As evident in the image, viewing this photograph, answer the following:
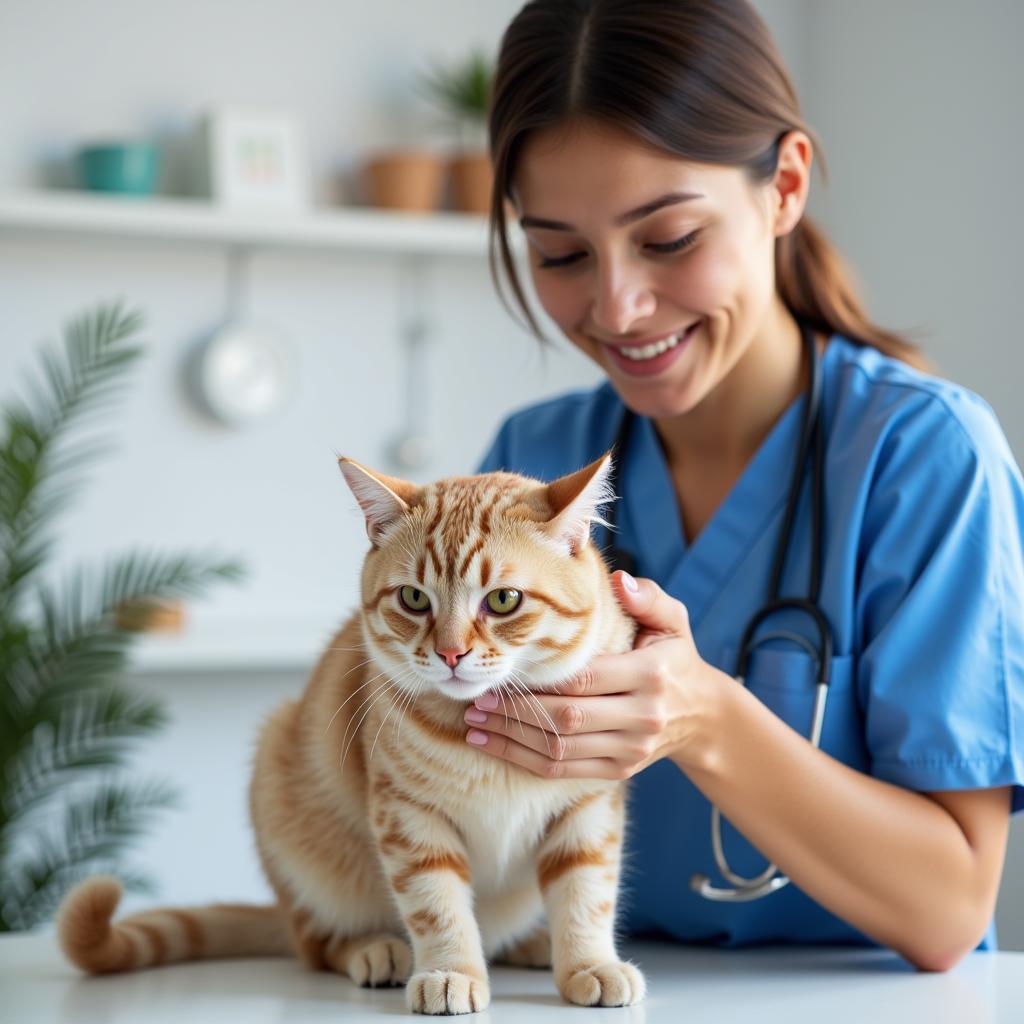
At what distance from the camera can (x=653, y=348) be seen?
136 cm

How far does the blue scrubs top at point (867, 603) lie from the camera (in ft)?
3.96

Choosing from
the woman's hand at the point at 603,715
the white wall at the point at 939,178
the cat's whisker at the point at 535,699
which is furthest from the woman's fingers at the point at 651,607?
the white wall at the point at 939,178

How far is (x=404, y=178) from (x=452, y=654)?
2.49 meters

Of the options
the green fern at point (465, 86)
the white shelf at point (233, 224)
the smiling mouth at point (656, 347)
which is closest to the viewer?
the smiling mouth at point (656, 347)

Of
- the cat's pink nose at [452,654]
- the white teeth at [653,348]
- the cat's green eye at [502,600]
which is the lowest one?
the cat's pink nose at [452,654]

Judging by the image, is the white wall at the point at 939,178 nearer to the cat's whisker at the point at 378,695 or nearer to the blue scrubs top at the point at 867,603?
the blue scrubs top at the point at 867,603

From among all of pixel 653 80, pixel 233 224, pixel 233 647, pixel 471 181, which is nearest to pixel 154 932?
pixel 653 80

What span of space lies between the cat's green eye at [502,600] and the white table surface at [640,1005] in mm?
320

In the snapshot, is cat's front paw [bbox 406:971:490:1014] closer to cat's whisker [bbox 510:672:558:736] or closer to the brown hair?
cat's whisker [bbox 510:672:558:736]

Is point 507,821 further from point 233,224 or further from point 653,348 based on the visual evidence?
point 233,224

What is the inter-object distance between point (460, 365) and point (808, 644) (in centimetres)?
245

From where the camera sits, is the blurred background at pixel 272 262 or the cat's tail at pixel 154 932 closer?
the cat's tail at pixel 154 932

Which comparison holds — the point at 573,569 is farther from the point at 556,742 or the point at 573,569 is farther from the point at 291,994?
the point at 291,994

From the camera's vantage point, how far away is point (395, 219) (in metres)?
3.24
